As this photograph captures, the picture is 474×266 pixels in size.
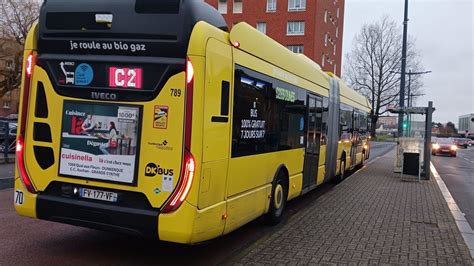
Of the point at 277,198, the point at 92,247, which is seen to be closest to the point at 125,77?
the point at 92,247

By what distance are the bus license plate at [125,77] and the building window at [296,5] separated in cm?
5364

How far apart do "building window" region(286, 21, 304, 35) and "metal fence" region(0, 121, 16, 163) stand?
43111 millimetres

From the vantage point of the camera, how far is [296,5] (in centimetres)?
5638

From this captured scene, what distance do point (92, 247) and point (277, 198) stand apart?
2.95 metres

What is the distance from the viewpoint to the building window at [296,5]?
5603 cm

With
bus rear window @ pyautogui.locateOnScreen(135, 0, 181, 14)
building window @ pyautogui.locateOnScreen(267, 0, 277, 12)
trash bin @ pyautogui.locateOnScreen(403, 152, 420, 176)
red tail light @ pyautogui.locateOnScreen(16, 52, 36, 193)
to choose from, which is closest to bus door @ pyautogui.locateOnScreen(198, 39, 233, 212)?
bus rear window @ pyautogui.locateOnScreen(135, 0, 181, 14)

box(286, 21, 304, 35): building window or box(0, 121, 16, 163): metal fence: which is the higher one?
box(286, 21, 304, 35): building window

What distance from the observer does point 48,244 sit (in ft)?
19.4

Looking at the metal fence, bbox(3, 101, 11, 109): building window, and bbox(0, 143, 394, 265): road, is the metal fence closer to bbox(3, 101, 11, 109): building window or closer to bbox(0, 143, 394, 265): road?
bbox(0, 143, 394, 265): road

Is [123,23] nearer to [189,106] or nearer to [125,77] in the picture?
[125,77]

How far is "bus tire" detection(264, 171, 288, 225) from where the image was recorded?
725 cm

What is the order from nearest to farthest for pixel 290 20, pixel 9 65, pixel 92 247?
1. pixel 92 247
2. pixel 9 65
3. pixel 290 20

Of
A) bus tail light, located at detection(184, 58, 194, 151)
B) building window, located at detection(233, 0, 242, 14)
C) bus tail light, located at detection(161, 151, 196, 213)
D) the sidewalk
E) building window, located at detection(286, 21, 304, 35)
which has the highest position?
building window, located at detection(233, 0, 242, 14)

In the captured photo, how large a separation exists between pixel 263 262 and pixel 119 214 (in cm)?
181
